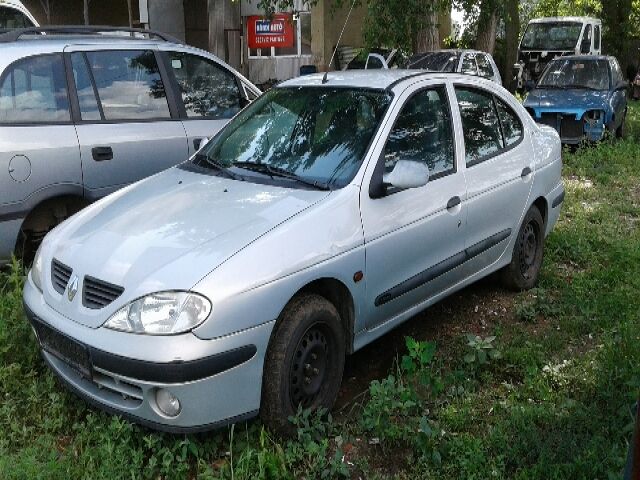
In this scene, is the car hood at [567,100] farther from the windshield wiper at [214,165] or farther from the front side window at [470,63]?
the windshield wiper at [214,165]

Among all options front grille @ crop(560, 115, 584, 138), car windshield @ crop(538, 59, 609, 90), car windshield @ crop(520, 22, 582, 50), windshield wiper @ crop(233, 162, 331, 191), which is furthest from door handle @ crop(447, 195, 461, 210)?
car windshield @ crop(520, 22, 582, 50)

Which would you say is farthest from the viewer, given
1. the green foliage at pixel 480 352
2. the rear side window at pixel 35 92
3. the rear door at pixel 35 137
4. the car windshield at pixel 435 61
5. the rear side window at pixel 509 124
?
the car windshield at pixel 435 61

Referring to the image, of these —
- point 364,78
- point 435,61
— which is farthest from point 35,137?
point 435,61

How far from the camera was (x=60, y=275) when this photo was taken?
3.60 metres

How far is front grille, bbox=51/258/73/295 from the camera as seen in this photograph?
3.53 meters

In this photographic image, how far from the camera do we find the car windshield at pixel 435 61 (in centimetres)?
1391

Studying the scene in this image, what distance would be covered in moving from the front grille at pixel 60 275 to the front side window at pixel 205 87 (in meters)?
A: 2.80

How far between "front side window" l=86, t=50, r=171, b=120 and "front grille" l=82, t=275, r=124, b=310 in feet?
8.45

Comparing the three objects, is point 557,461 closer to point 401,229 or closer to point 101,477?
point 401,229

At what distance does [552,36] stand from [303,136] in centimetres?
1872

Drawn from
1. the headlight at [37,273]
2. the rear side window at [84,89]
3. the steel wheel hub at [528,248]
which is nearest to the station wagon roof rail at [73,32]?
the rear side window at [84,89]

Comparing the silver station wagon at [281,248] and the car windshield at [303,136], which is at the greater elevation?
the car windshield at [303,136]

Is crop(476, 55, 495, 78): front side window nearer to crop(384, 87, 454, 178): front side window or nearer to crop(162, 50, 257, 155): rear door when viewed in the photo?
crop(162, 50, 257, 155): rear door

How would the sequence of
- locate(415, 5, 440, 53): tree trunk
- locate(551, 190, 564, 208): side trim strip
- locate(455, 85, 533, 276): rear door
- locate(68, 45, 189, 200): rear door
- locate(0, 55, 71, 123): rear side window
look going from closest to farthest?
1. locate(455, 85, 533, 276): rear door
2. locate(0, 55, 71, 123): rear side window
3. locate(68, 45, 189, 200): rear door
4. locate(551, 190, 564, 208): side trim strip
5. locate(415, 5, 440, 53): tree trunk
